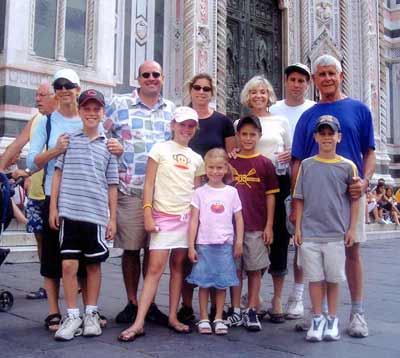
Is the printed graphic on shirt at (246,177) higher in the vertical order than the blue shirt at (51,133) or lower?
lower

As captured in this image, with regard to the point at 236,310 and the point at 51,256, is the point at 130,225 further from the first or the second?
the point at 236,310

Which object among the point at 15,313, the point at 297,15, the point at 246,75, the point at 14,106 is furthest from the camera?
the point at 297,15

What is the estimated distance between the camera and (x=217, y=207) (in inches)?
130

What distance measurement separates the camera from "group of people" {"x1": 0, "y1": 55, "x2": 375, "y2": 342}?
10.3 feet

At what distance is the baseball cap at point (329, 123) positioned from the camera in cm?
314

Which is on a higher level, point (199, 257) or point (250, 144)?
point (250, 144)

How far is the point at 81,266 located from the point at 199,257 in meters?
0.69

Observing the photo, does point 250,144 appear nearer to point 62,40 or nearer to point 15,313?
point 15,313

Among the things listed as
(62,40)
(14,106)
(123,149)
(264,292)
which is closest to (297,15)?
(62,40)

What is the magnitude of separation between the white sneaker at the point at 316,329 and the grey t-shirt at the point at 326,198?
433 mm

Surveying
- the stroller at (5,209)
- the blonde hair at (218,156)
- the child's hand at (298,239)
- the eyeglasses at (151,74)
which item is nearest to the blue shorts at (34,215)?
the stroller at (5,209)

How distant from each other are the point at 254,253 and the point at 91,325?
104 cm

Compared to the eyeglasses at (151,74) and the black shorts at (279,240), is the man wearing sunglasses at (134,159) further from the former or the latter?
the black shorts at (279,240)

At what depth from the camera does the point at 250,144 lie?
3.49 meters
